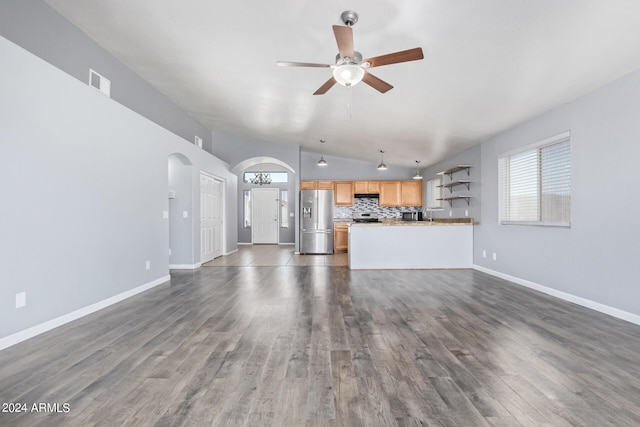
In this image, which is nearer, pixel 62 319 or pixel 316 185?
pixel 62 319

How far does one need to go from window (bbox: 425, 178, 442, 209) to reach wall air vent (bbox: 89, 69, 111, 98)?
6.69m

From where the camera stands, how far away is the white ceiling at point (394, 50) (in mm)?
2420

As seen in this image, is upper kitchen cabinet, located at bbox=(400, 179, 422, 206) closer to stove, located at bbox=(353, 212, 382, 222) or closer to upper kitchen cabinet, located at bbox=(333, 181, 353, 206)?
stove, located at bbox=(353, 212, 382, 222)

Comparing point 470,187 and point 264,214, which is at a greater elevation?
point 470,187

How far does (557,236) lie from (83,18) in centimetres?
602

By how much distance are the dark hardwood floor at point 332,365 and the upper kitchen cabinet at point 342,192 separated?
5.57 meters

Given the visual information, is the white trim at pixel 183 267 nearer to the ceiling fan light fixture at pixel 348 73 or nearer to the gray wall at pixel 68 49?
the gray wall at pixel 68 49

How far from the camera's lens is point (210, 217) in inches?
288

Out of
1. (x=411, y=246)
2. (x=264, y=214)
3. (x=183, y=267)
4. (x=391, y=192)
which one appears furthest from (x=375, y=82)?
(x=264, y=214)

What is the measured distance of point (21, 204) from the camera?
8.75 feet

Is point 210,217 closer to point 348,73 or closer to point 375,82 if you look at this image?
point 375,82

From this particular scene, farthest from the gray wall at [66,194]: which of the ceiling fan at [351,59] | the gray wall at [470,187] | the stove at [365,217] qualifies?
the gray wall at [470,187]

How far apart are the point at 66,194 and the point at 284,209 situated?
8455mm

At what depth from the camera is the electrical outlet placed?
8.61 ft
